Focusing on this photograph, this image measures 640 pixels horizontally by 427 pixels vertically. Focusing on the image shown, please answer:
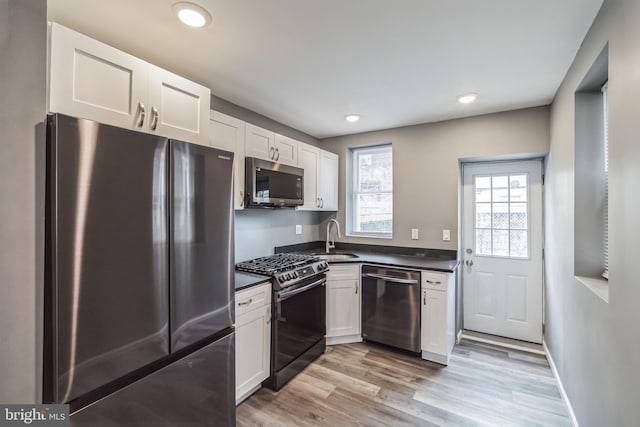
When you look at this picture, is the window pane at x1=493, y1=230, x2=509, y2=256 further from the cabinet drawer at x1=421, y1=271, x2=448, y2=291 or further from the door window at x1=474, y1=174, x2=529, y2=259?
the cabinet drawer at x1=421, y1=271, x2=448, y2=291

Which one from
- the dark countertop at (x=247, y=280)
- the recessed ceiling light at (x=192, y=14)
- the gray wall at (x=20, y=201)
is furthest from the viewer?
the dark countertop at (x=247, y=280)

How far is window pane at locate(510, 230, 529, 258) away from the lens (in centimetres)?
314

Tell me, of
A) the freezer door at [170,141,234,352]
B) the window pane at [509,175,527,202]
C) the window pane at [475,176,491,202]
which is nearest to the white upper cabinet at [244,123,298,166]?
the freezer door at [170,141,234,352]

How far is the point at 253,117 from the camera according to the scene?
3.04m

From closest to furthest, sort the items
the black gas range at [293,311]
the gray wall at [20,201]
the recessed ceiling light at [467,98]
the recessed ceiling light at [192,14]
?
the gray wall at [20,201]
the recessed ceiling light at [192,14]
the black gas range at [293,311]
the recessed ceiling light at [467,98]

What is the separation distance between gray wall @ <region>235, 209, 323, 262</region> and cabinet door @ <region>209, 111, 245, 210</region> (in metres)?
0.46

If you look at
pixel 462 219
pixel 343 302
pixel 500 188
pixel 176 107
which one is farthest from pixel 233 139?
pixel 500 188

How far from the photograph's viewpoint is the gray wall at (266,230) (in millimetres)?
2863

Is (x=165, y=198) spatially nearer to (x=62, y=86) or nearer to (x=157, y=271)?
(x=157, y=271)

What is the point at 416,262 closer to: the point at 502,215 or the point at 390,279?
the point at 390,279

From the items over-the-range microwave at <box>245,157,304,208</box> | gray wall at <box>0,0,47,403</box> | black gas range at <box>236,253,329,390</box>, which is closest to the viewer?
gray wall at <box>0,0,47,403</box>

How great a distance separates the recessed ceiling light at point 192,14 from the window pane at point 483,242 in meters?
3.36

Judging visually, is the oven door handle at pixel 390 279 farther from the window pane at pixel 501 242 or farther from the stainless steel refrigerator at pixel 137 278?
the stainless steel refrigerator at pixel 137 278
